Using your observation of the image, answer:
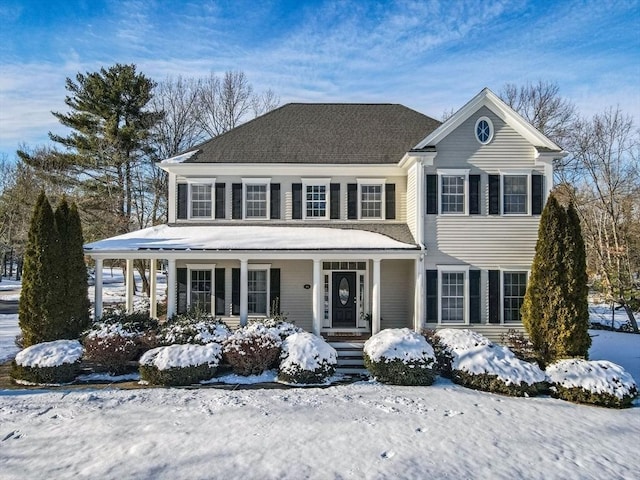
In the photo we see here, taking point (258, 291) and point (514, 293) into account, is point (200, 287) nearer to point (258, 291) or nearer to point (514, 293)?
point (258, 291)

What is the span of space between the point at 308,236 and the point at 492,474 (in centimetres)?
894

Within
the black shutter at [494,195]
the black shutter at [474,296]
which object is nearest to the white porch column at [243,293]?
the black shutter at [474,296]

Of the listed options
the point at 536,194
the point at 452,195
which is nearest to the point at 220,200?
the point at 452,195

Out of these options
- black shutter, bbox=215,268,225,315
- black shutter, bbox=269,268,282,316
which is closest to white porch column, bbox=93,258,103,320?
black shutter, bbox=215,268,225,315

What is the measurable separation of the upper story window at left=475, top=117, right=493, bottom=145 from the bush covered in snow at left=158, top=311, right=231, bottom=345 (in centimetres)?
949

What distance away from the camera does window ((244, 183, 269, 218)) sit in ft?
50.2

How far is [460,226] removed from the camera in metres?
13.4

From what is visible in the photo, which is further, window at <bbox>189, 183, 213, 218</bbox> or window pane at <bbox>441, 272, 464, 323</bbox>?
window at <bbox>189, 183, 213, 218</bbox>

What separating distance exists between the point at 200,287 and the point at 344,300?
16.0 feet

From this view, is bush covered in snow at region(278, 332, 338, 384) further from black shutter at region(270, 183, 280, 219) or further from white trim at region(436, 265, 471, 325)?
black shutter at region(270, 183, 280, 219)

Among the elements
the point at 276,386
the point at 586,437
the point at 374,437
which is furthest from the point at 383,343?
the point at 586,437

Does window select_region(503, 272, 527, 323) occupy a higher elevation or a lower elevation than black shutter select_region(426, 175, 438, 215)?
lower

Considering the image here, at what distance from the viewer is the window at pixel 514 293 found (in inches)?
523

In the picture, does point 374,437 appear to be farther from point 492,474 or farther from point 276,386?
point 276,386
